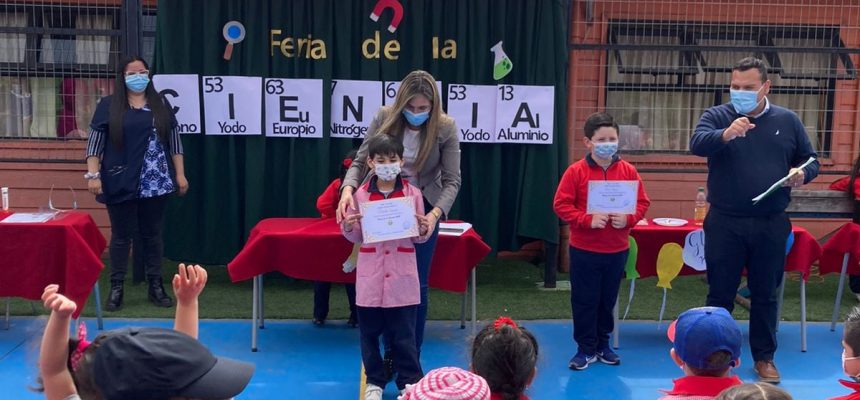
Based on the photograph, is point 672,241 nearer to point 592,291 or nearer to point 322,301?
point 592,291

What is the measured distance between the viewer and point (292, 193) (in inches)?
256

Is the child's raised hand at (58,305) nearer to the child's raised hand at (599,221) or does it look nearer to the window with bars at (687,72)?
the child's raised hand at (599,221)

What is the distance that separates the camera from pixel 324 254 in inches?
198

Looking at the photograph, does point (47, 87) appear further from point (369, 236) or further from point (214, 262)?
point (369, 236)

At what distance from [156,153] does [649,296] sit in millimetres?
3619

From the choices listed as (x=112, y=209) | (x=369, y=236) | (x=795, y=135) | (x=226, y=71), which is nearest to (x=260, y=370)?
(x=369, y=236)

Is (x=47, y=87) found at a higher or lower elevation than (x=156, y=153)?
higher

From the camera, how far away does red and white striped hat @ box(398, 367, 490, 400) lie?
83.0 inches

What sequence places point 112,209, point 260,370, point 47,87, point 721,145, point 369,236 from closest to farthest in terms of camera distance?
point 369,236
point 721,145
point 260,370
point 112,209
point 47,87

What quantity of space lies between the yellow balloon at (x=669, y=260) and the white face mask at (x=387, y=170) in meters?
1.98

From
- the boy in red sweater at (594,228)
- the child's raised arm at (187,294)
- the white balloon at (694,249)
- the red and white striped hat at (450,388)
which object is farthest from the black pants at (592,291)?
the child's raised arm at (187,294)

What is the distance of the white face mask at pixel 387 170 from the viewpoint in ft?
12.9

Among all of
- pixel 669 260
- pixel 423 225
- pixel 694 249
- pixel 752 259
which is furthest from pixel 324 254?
pixel 752 259

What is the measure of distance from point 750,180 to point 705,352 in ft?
6.18
